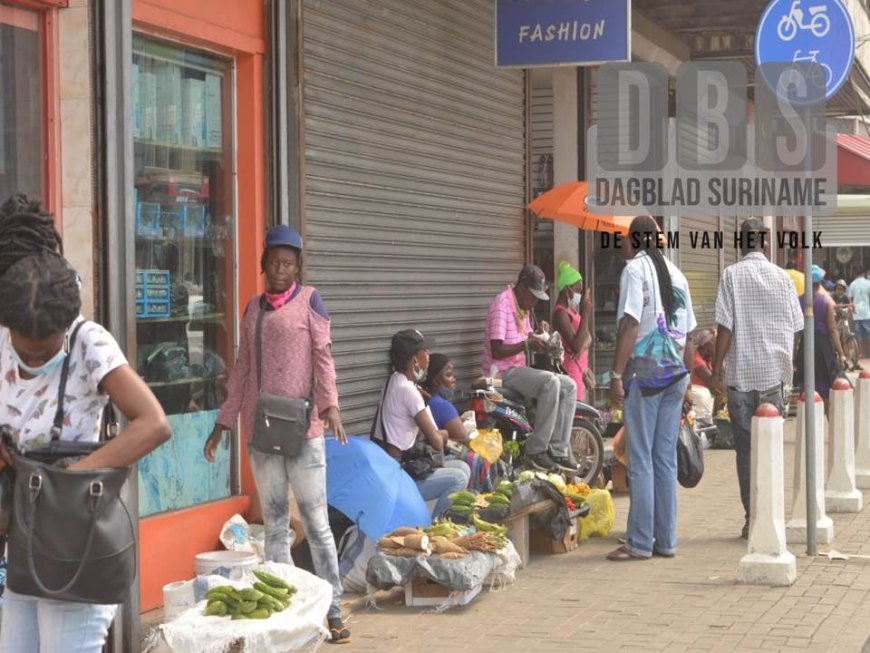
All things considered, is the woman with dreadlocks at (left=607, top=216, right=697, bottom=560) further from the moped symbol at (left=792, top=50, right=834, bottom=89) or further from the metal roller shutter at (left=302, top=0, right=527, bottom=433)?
the metal roller shutter at (left=302, top=0, right=527, bottom=433)

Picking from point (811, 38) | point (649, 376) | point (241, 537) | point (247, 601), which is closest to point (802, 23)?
point (811, 38)

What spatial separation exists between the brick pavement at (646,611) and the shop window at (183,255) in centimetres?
127

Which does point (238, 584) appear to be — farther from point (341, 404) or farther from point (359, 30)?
point (359, 30)

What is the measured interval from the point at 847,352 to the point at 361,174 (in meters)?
20.8

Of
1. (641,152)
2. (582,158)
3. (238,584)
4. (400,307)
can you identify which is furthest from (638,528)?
(641,152)

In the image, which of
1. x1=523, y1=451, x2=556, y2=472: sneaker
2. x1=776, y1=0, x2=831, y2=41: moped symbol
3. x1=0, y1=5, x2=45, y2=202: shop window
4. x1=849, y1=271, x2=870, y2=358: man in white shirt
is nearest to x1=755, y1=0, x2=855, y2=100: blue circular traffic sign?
x1=776, y1=0, x2=831, y2=41: moped symbol

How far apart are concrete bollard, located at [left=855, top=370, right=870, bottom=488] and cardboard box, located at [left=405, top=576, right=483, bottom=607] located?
593cm

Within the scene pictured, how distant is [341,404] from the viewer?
9.39 meters

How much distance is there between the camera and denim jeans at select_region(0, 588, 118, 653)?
3729 mm

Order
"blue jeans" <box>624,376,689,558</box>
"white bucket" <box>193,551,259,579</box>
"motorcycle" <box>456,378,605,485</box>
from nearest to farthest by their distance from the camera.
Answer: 1. "white bucket" <box>193,551,259,579</box>
2. "blue jeans" <box>624,376,689,558</box>
3. "motorcycle" <box>456,378,605,485</box>

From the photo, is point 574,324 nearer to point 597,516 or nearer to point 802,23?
point 597,516

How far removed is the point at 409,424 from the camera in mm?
8812

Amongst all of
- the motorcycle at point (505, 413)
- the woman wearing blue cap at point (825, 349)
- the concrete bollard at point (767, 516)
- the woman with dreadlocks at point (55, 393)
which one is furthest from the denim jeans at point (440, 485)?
the woman wearing blue cap at point (825, 349)

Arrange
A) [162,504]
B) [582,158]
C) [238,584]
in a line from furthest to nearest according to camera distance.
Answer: [582,158] < [162,504] < [238,584]
